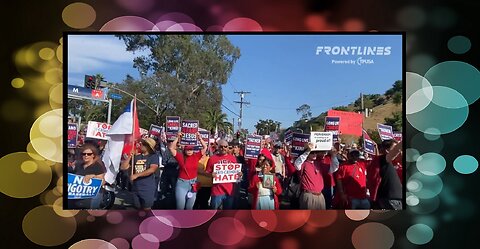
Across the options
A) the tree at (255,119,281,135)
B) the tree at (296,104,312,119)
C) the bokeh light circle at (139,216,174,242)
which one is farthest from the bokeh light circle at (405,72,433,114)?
the bokeh light circle at (139,216,174,242)

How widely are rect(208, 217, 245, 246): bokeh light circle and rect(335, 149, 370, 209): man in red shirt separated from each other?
31.4 inches

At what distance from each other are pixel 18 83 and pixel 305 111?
85.3 inches

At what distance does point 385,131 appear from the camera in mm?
3453

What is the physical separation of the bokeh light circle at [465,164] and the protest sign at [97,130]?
2.65m

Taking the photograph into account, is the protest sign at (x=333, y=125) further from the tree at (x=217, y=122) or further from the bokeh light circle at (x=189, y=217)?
the bokeh light circle at (x=189, y=217)

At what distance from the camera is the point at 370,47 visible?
11.2ft

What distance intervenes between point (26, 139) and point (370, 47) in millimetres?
2669

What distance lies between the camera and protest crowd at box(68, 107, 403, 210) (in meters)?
3.40

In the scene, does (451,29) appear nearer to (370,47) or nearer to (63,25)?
(370,47)

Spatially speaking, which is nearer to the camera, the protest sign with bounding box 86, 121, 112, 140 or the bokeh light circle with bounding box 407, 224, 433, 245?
the protest sign with bounding box 86, 121, 112, 140

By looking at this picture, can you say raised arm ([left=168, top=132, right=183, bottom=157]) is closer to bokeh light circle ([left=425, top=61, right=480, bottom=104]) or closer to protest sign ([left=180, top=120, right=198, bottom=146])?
protest sign ([left=180, top=120, right=198, bottom=146])

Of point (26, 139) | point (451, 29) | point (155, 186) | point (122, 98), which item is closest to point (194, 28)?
point (122, 98)

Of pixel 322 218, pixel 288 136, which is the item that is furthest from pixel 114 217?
pixel 322 218

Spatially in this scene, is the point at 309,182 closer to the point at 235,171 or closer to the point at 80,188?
the point at 235,171
